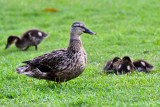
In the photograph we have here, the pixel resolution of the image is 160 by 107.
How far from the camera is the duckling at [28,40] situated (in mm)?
18266

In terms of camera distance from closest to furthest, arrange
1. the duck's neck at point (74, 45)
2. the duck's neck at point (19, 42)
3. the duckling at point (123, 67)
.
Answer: the duck's neck at point (74, 45) < the duckling at point (123, 67) < the duck's neck at point (19, 42)

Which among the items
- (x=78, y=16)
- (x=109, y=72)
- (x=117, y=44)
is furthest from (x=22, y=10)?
(x=109, y=72)

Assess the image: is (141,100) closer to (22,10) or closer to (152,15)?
(152,15)

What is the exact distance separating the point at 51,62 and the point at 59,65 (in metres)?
0.17

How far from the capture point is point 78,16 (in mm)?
22750

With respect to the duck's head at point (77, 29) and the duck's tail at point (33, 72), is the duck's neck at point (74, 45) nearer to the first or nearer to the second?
the duck's head at point (77, 29)

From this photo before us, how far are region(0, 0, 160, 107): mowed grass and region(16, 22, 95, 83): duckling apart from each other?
0.72 feet

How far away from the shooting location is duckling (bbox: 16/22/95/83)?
34.9 ft

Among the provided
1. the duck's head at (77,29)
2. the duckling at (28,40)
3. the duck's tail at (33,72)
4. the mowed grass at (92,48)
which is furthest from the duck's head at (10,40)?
the duck's tail at (33,72)

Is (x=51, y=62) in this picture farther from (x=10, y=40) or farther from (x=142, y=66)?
(x=10, y=40)

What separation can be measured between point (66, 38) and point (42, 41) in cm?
77

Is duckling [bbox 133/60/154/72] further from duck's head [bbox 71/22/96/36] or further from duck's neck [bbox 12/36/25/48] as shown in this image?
duck's neck [bbox 12/36/25/48]

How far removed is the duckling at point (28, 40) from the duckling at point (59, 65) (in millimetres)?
7290

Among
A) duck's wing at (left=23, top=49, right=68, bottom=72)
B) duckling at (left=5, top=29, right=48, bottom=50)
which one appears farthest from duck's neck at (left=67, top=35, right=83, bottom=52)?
duckling at (left=5, top=29, right=48, bottom=50)
